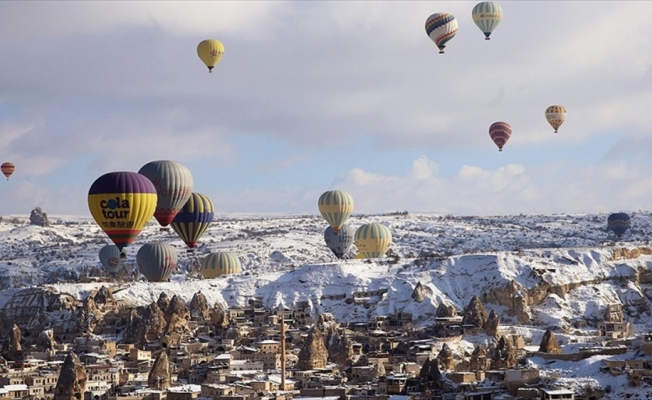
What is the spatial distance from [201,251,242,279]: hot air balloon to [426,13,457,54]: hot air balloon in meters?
43.7

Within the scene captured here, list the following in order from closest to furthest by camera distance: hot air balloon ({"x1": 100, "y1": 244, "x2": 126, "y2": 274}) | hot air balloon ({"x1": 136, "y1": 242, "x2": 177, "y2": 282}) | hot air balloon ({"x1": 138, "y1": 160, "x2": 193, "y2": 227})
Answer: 1. hot air balloon ({"x1": 138, "y1": 160, "x2": 193, "y2": 227})
2. hot air balloon ({"x1": 136, "y1": 242, "x2": 177, "y2": 282})
3. hot air balloon ({"x1": 100, "y1": 244, "x2": 126, "y2": 274})

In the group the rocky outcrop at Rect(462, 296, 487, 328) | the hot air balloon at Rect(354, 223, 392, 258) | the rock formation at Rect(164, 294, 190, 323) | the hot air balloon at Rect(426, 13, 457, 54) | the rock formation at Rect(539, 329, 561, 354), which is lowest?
the rock formation at Rect(539, 329, 561, 354)

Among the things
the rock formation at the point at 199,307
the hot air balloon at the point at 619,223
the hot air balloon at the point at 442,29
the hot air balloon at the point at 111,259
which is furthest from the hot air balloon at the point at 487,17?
the hot air balloon at the point at 619,223

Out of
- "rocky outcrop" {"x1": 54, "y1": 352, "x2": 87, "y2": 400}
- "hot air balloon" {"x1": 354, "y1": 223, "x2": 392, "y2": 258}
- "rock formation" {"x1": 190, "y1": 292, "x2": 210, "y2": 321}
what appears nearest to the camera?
"rocky outcrop" {"x1": 54, "y1": 352, "x2": 87, "y2": 400}

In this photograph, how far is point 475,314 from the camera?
4899 inches

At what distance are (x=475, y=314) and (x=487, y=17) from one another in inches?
973

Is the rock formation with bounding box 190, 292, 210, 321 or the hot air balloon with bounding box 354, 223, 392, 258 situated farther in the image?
the hot air balloon with bounding box 354, 223, 392, 258

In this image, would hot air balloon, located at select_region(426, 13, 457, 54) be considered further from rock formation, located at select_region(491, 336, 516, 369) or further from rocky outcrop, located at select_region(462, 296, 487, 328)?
rock formation, located at select_region(491, 336, 516, 369)

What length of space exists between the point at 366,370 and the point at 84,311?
116 ft

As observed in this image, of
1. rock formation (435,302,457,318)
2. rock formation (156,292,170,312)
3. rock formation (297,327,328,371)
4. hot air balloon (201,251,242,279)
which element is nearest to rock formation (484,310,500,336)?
rock formation (435,302,457,318)

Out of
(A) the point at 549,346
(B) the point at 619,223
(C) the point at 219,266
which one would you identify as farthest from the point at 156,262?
(B) the point at 619,223

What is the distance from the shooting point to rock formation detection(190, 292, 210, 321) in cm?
13438

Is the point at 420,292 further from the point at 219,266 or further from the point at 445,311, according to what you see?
the point at 219,266

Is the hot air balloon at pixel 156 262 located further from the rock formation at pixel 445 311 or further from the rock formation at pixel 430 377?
the rock formation at pixel 430 377
